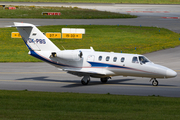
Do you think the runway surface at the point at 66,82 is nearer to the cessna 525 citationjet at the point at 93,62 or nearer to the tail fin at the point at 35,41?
the cessna 525 citationjet at the point at 93,62

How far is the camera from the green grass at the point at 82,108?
50.5 feet

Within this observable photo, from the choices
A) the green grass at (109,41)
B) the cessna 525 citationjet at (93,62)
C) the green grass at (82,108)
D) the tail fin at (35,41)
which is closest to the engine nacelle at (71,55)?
the cessna 525 citationjet at (93,62)

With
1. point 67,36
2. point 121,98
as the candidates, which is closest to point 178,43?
point 67,36

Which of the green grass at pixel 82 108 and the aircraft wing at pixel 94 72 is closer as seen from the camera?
the green grass at pixel 82 108

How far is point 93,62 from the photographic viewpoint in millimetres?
29641

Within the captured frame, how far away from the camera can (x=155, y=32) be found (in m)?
69.4

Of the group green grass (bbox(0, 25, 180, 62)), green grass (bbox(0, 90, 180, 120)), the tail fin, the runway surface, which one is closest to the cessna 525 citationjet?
the tail fin

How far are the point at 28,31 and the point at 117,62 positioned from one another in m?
9.27

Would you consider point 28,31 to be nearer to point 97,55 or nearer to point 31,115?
point 97,55

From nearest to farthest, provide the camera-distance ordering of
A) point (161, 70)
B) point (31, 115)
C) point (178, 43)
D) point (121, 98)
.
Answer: point (31, 115) → point (121, 98) → point (161, 70) → point (178, 43)

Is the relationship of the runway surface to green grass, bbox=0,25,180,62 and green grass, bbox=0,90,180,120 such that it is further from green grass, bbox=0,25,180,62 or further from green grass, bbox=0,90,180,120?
green grass, bbox=0,25,180,62

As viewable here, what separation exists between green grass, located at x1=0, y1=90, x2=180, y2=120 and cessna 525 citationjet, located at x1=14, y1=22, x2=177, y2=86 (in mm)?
6983

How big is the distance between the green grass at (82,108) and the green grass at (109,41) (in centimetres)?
2367

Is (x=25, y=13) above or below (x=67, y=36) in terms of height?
above
